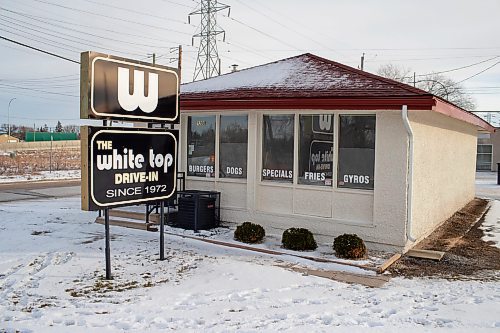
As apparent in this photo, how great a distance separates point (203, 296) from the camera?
6.30 m

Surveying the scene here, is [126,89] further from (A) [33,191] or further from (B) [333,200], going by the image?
(A) [33,191]

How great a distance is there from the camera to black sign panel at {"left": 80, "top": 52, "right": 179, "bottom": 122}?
21.5 ft

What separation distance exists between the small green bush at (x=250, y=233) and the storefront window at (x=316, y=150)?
4.65ft

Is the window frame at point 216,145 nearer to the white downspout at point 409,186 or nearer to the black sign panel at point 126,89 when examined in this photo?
the black sign panel at point 126,89

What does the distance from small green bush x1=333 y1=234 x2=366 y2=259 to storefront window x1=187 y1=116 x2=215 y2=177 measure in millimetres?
3869

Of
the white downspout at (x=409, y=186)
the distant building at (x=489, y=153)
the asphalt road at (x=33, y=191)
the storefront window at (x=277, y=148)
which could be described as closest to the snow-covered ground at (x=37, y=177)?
the asphalt road at (x=33, y=191)

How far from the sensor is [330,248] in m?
9.07

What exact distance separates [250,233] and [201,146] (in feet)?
Answer: 9.85

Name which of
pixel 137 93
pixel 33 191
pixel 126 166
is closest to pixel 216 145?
pixel 137 93

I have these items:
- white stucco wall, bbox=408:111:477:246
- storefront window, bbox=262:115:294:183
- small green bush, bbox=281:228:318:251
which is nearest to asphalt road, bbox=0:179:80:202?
storefront window, bbox=262:115:294:183

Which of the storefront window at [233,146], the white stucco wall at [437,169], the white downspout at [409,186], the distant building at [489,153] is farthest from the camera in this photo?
the distant building at [489,153]

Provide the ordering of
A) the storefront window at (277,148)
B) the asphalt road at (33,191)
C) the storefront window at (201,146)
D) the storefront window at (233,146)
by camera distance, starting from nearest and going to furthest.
→ the storefront window at (277,148)
the storefront window at (233,146)
the storefront window at (201,146)
the asphalt road at (33,191)

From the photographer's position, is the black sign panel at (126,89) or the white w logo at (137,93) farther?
the white w logo at (137,93)

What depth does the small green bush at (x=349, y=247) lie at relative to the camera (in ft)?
27.0
